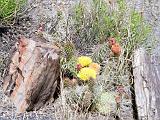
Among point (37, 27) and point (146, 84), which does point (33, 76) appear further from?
point (37, 27)

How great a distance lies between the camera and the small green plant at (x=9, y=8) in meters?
4.80

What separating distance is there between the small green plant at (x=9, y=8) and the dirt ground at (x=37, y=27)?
15 centimetres

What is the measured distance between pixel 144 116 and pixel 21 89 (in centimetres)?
104

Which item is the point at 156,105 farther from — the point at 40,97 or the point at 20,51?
the point at 20,51

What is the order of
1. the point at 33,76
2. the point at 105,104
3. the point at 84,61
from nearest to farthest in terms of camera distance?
1. the point at 33,76
2. the point at 105,104
3. the point at 84,61

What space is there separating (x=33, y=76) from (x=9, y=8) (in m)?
1.14

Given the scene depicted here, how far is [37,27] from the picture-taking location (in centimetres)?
518

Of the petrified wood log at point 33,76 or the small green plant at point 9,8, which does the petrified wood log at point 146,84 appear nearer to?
the petrified wood log at point 33,76

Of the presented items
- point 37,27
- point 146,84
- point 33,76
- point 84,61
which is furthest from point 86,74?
point 37,27

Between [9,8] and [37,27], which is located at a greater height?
[9,8]

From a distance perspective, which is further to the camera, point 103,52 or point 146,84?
point 103,52

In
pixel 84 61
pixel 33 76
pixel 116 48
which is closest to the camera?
pixel 33 76

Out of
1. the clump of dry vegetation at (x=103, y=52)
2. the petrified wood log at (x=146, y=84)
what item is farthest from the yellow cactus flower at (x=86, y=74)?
the petrified wood log at (x=146, y=84)

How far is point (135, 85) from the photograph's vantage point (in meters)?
4.38
